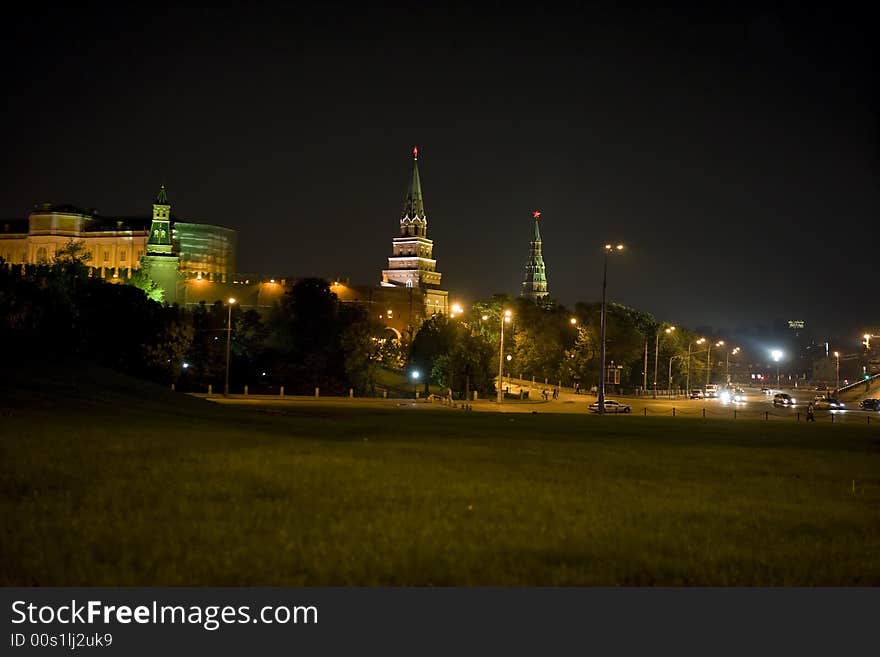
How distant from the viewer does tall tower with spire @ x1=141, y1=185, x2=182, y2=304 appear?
546 feet

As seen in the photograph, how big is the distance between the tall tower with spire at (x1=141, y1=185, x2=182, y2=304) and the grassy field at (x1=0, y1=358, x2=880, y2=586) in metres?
149

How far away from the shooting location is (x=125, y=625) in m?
8.30

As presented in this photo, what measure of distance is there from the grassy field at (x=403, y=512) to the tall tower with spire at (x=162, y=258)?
489 ft

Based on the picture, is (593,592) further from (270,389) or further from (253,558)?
(270,389)

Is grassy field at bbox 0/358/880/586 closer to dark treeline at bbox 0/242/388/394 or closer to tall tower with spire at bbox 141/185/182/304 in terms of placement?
dark treeline at bbox 0/242/388/394

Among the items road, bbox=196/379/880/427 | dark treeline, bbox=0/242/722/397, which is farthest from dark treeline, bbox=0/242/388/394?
road, bbox=196/379/880/427

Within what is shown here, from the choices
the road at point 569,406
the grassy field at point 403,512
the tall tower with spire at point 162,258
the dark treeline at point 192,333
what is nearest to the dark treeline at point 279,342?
the dark treeline at point 192,333

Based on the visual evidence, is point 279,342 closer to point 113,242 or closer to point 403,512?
point 403,512

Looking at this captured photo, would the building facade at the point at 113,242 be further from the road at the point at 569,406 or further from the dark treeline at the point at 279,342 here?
the road at the point at 569,406

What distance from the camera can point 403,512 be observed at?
40.7 feet

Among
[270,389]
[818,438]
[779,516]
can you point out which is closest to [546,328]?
[270,389]

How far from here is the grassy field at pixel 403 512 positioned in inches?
384

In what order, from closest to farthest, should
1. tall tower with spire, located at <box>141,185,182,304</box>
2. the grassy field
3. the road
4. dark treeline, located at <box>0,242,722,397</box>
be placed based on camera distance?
the grassy field < the road < dark treeline, located at <box>0,242,722,397</box> < tall tower with spire, located at <box>141,185,182,304</box>

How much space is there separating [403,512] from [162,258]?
537 ft
